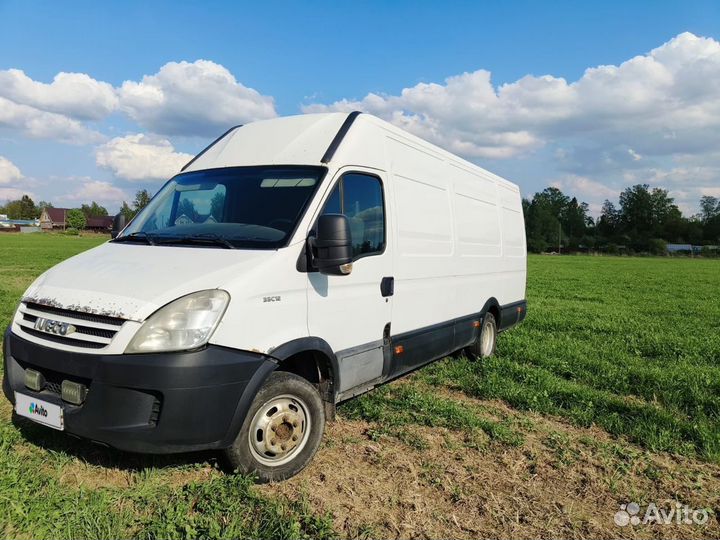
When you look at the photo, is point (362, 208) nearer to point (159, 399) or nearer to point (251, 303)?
point (251, 303)

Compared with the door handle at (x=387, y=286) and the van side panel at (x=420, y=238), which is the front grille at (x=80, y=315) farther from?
the van side panel at (x=420, y=238)

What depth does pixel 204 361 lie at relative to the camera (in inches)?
122

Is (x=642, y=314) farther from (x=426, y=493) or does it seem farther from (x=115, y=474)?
(x=115, y=474)

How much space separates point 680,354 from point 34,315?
819cm

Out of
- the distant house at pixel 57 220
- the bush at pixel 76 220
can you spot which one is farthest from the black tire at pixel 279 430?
the distant house at pixel 57 220

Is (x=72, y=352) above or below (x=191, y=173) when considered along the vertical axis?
below

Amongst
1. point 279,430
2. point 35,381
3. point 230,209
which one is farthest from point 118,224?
point 279,430

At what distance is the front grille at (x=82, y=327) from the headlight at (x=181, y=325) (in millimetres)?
188

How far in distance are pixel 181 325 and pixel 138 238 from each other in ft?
4.97

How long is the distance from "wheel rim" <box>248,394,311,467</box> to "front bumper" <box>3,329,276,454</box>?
10.7 inches

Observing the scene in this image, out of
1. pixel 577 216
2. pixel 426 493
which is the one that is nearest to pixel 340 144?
pixel 426 493

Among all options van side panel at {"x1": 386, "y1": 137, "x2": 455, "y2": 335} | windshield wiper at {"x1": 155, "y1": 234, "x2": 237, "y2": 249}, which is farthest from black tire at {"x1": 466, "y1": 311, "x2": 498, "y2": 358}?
windshield wiper at {"x1": 155, "y1": 234, "x2": 237, "y2": 249}

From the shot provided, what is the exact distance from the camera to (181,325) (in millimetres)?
3104

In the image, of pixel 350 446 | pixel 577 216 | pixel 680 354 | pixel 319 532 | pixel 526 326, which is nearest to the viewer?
pixel 319 532
